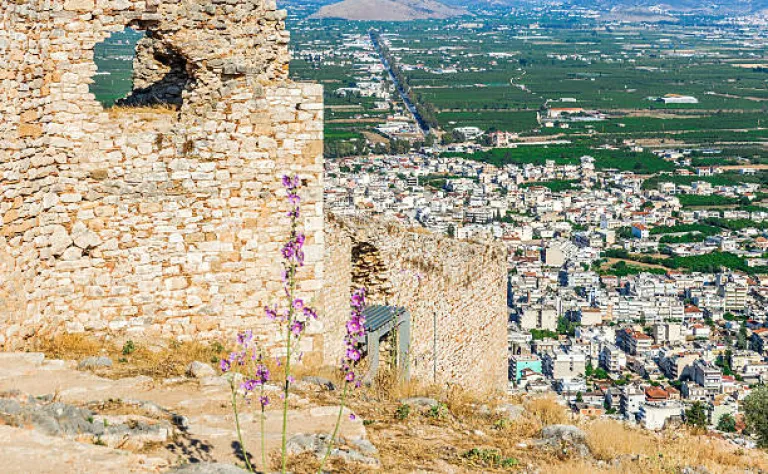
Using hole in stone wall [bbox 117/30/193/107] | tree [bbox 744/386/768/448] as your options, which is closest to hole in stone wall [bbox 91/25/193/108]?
hole in stone wall [bbox 117/30/193/107]

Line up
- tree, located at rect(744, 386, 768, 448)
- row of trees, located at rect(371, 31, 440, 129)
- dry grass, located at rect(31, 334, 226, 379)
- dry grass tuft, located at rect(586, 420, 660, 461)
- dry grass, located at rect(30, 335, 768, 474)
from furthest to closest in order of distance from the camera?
1. row of trees, located at rect(371, 31, 440, 129)
2. tree, located at rect(744, 386, 768, 448)
3. dry grass, located at rect(31, 334, 226, 379)
4. dry grass tuft, located at rect(586, 420, 660, 461)
5. dry grass, located at rect(30, 335, 768, 474)

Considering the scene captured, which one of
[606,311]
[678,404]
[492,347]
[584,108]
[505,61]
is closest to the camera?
[492,347]

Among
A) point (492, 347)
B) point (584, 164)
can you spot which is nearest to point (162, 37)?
point (492, 347)

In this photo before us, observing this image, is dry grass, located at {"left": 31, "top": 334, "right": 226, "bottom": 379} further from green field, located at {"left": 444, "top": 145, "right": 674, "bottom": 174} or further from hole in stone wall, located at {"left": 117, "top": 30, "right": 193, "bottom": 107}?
green field, located at {"left": 444, "top": 145, "right": 674, "bottom": 174}

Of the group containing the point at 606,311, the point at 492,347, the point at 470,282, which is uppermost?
the point at 470,282

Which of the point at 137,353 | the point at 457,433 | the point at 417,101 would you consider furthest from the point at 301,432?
the point at 417,101

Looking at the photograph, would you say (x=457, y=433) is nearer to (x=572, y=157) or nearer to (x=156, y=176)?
(x=156, y=176)

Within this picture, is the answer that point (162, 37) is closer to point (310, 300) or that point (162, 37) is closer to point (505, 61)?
point (310, 300)
